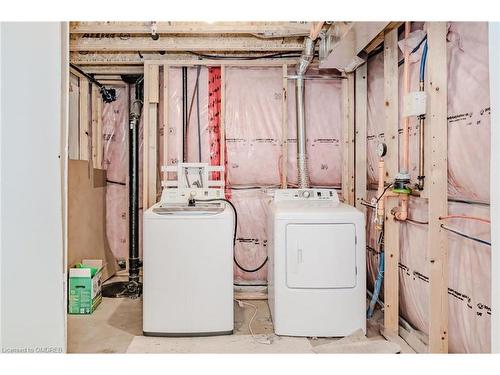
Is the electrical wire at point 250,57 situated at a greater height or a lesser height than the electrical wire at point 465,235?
greater

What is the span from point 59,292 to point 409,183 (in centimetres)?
208

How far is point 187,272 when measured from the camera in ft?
8.46

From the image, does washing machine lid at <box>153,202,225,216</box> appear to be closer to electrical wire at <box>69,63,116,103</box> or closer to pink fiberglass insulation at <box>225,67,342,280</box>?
pink fiberglass insulation at <box>225,67,342,280</box>

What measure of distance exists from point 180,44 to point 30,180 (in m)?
2.13

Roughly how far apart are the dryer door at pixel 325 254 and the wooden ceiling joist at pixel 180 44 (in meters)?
1.72

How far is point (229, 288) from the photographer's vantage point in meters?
2.62

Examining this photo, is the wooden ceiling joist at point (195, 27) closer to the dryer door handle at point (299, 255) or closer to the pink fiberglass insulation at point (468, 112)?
the pink fiberglass insulation at point (468, 112)

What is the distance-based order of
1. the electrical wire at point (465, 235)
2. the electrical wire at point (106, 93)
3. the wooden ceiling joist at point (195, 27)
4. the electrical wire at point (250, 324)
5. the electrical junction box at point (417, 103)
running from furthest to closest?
the electrical wire at point (106, 93)
the wooden ceiling joist at point (195, 27)
the electrical wire at point (250, 324)
the electrical junction box at point (417, 103)
the electrical wire at point (465, 235)

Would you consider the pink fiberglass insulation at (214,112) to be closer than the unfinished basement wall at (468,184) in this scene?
No

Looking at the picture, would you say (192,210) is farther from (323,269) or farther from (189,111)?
(189,111)

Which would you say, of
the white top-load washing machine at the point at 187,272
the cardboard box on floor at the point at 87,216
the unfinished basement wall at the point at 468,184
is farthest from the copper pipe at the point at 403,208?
the cardboard box on floor at the point at 87,216

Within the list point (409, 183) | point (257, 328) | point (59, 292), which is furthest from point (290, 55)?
A: point (59, 292)

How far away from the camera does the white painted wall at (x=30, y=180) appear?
1.56 meters

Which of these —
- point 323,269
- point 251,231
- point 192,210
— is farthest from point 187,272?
point 251,231
